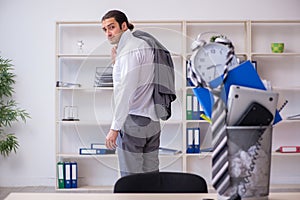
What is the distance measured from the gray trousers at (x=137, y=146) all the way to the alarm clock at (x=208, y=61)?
4.22 feet

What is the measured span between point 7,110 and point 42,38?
809mm

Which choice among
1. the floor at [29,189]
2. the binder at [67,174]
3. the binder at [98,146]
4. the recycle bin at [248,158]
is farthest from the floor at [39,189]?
the recycle bin at [248,158]

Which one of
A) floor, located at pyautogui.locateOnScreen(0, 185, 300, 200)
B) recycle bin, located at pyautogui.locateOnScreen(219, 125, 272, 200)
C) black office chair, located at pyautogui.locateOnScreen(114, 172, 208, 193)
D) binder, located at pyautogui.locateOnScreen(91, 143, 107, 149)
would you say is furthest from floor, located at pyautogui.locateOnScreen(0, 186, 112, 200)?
recycle bin, located at pyautogui.locateOnScreen(219, 125, 272, 200)

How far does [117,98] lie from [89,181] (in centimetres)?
236

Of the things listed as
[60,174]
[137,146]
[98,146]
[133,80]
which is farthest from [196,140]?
[133,80]

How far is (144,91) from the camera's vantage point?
8.36 ft

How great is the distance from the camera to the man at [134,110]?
2486mm

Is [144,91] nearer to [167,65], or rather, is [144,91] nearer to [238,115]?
[167,65]

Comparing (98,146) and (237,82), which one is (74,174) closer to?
(98,146)

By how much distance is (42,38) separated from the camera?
4.74 metres

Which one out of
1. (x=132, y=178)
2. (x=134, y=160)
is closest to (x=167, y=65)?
(x=134, y=160)

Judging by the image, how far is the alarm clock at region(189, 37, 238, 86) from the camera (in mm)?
1256

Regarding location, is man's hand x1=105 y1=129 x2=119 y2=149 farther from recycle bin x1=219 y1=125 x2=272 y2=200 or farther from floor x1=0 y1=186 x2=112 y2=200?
floor x1=0 y1=186 x2=112 y2=200

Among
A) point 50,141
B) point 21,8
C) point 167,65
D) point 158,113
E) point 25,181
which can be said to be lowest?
point 25,181
